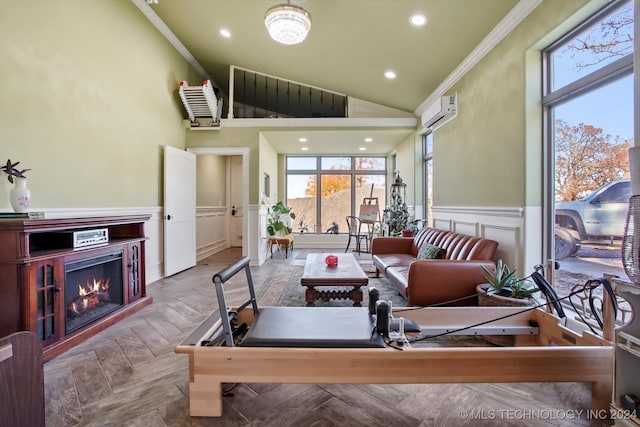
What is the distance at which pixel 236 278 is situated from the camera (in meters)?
4.35

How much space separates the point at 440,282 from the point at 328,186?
18.5 feet

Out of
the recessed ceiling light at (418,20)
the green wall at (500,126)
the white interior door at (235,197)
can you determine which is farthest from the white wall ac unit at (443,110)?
the white interior door at (235,197)

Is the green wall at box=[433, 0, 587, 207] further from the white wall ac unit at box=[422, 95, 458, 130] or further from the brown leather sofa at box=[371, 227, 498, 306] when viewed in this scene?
the brown leather sofa at box=[371, 227, 498, 306]

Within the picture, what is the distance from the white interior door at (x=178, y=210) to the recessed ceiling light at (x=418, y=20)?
143 inches

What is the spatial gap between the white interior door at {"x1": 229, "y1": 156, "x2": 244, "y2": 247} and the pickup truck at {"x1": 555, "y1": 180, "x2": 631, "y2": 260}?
7.05 metres

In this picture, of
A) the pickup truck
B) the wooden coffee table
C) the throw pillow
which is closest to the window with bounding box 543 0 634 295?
the pickup truck

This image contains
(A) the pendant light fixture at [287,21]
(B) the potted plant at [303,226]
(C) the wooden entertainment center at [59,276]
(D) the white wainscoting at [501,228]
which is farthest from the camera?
(B) the potted plant at [303,226]

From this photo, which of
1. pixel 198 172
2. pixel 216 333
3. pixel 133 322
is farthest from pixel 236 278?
pixel 198 172

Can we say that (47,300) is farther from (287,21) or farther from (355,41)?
(355,41)

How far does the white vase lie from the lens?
221cm

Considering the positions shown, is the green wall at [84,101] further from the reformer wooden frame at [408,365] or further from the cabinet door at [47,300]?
the reformer wooden frame at [408,365]

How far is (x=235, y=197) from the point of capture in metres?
8.20

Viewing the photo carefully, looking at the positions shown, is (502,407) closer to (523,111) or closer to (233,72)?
(523,111)

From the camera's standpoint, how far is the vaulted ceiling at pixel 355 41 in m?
2.94
